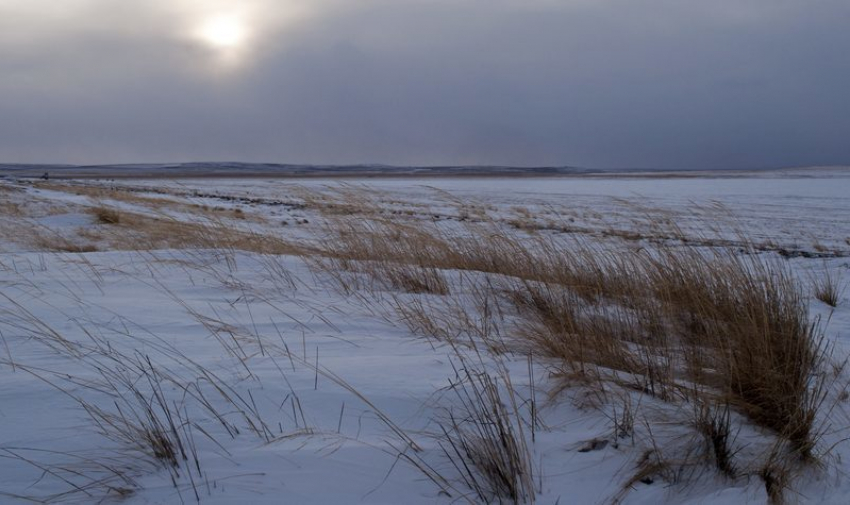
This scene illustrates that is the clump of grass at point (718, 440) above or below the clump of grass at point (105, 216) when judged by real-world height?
below

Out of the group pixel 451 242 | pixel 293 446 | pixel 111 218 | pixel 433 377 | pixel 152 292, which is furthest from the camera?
pixel 111 218

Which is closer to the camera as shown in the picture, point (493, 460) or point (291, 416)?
point (493, 460)

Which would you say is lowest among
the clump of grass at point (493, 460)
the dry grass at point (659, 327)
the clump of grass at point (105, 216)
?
the clump of grass at point (493, 460)

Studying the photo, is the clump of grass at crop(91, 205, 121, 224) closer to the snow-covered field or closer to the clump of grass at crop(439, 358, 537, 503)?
the snow-covered field

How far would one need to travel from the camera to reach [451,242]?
5566mm

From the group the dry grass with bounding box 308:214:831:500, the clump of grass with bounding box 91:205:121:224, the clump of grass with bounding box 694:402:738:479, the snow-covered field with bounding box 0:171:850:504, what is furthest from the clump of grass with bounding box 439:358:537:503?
the clump of grass with bounding box 91:205:121:224

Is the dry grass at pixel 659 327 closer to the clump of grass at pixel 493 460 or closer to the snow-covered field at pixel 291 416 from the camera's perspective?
the snow-covered field at pixel 291 416

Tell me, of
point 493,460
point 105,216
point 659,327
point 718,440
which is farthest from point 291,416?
point 105,216

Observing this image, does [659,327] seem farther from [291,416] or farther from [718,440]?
[291,416]

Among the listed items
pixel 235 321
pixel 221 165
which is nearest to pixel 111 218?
pixel 235 321

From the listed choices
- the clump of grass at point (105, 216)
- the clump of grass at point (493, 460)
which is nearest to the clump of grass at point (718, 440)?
the clump of grass at point (493, 460)

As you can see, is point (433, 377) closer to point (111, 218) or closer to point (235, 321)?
point (235, 321)

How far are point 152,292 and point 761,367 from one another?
348 cm

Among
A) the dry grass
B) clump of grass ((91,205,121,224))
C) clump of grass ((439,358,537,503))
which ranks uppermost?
clump of grass ((91,205,121,224))
